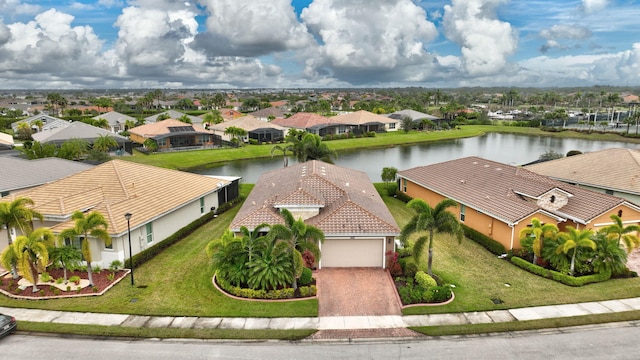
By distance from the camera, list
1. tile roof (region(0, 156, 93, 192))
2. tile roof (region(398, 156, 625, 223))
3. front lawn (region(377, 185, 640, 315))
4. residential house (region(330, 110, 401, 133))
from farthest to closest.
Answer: residential house (region(330, 110, 401, 133))
tile roof (region(0, 156, 93, 192))
tile roof (region(398, 156, 625, 223))
front lawn (region(377, 185, 640, 315))

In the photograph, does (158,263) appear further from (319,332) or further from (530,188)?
(530,188)

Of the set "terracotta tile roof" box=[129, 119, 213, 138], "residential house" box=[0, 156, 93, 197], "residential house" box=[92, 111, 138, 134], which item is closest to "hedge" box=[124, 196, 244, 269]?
"residential house" box=[0, 156, 93, 197]

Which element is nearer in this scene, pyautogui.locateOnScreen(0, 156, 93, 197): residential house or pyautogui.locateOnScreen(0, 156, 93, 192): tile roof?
pyautogui.locateOnScreen(0, 156, 93, 197): residential house

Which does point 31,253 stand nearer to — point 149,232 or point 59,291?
point 59,291

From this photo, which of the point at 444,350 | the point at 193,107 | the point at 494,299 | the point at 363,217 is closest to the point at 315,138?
the point at 363,217

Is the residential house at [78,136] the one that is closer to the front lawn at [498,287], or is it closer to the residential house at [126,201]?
the residential house at [126,201]

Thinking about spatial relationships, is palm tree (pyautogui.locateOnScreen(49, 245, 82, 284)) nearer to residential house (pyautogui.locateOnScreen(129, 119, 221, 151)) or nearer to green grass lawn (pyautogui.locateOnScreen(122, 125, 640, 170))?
green grass lawn (pyautogui.locateOnScreen(122, 125, 640, 170))
